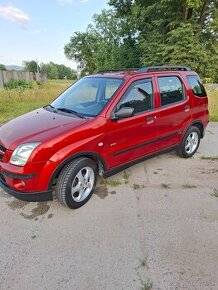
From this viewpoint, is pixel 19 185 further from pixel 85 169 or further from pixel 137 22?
pixel 137 22

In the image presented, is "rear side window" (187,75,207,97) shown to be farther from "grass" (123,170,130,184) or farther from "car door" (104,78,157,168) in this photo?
"grass" (123,170,130,184)

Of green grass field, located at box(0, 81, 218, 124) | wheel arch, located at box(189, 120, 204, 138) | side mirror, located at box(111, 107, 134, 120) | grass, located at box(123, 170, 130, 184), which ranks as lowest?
grass, located at box(123, 170, 130, 184)

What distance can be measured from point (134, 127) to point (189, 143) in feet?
6.31

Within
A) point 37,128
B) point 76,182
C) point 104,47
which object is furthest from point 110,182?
point 104,47

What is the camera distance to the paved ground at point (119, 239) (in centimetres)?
237

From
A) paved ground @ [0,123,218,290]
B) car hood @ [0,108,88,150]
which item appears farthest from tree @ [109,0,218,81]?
car hood @ [0,108,88,150]

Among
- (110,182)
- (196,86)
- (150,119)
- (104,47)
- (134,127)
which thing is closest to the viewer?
(134,127)

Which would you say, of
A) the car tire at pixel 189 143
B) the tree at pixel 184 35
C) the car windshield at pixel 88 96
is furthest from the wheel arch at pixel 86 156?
the tree at pixel 184 35

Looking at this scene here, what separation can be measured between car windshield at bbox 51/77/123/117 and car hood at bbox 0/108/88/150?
0.84ft

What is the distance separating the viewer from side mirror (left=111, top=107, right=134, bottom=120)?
3566 mm

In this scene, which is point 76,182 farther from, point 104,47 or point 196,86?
point 104,47

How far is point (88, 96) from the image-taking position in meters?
4.20

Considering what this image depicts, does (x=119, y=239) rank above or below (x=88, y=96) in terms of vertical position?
below

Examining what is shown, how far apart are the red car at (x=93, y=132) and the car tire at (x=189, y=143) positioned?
40 millimetres
